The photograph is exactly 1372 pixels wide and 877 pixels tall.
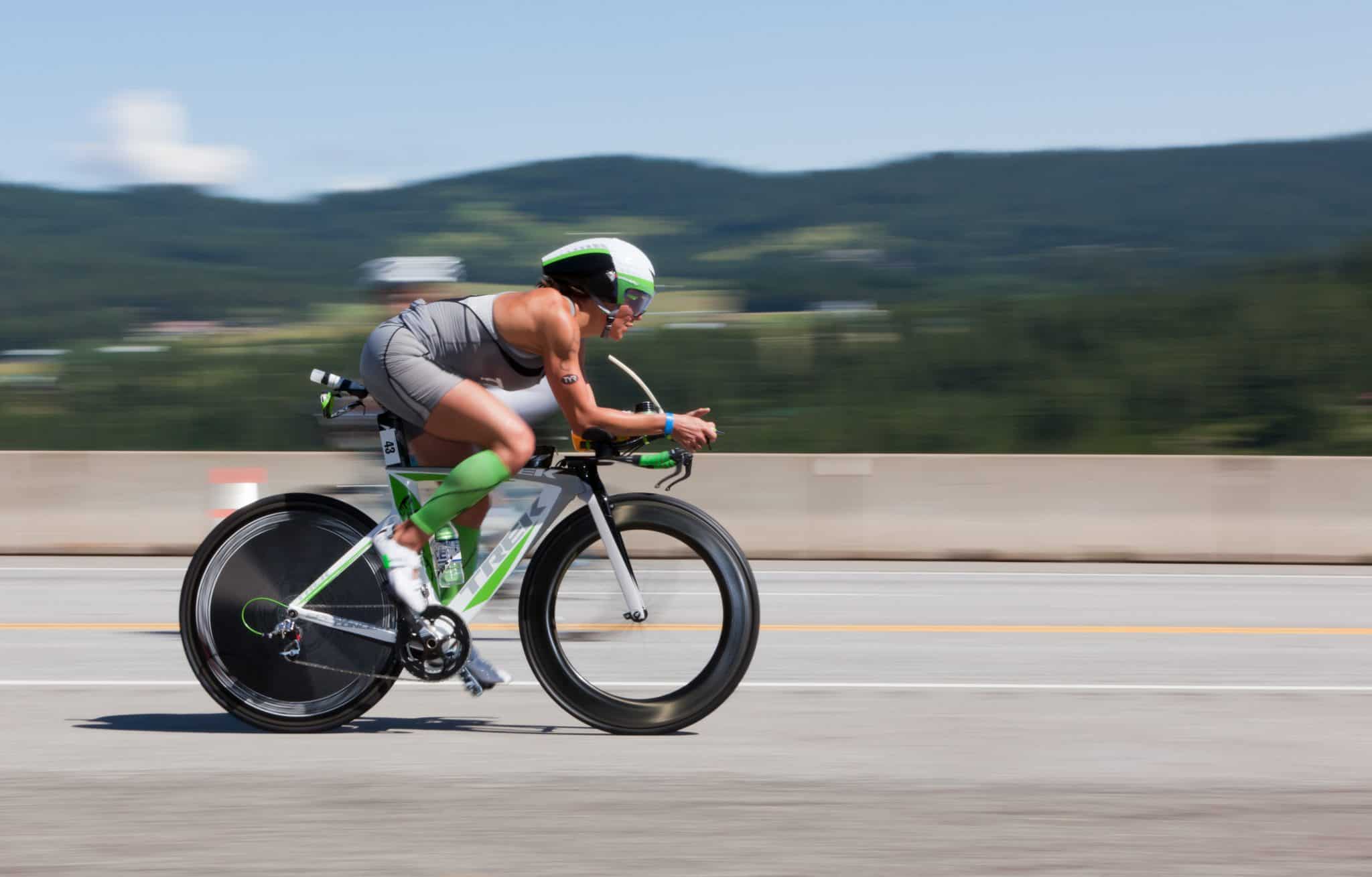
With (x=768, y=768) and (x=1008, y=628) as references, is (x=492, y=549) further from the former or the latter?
(x=1008, y=628)

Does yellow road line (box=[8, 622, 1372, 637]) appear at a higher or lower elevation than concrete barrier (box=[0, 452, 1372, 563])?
lower

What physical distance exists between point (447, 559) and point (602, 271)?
45.9 inches

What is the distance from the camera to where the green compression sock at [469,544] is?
6.25 metres

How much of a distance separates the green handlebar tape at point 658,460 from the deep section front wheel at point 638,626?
139 mm

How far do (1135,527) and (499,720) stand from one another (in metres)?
8.53

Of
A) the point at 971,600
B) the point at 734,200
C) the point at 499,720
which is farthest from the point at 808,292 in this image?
the point at 734,200

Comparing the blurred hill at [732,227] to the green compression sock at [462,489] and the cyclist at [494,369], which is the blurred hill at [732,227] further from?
the green compression sock at [462,489]

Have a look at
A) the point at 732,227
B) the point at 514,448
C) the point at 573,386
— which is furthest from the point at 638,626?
the point at 732,227

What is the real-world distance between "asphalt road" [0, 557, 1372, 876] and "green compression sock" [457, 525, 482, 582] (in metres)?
0.27

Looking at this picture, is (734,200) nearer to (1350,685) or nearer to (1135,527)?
(1135,527)

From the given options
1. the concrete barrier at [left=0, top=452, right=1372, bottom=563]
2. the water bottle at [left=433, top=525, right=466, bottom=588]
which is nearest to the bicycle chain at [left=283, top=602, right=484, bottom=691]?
the water bottle at [left=433, top=525, right=466, bottom=588]

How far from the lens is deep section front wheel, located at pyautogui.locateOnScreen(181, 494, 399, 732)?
6.21 m

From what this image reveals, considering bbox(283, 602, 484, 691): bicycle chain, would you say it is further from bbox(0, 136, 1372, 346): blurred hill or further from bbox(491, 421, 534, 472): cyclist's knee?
bbox(0, 136, 1372, 346): blurred hill

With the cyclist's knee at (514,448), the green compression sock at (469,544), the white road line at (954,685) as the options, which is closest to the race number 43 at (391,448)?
the green compression sock at (469,544)
